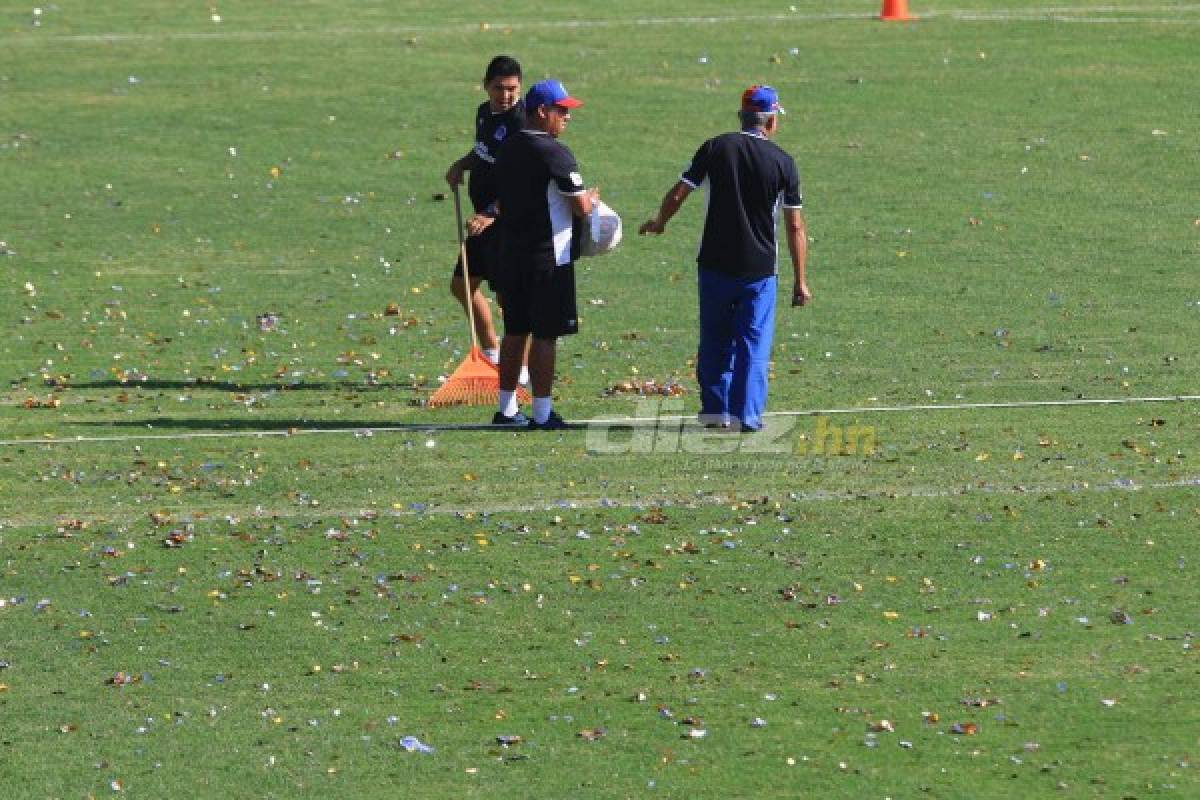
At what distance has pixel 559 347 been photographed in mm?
15156

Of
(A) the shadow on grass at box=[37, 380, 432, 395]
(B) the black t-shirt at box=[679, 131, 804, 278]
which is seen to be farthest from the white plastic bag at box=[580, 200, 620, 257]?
(A) the shadow on grass at box=[37, 380, 432, 395]

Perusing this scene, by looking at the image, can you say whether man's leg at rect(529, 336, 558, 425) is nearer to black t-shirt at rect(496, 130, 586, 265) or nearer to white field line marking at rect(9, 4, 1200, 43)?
black t-shirt at rect(496, 130, 586, 265)

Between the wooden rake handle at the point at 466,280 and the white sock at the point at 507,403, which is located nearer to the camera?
the white sock at the point at 507,403

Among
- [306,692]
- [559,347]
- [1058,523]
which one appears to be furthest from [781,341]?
[306,692]

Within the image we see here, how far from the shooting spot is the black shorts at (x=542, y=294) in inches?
497

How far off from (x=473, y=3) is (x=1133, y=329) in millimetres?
15115

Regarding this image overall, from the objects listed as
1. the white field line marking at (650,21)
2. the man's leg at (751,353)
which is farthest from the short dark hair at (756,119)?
the white field line marking at (650,21)

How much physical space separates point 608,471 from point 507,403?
1285 mm

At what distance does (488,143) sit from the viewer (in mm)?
13438

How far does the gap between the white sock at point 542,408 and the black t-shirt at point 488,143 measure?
129 cm

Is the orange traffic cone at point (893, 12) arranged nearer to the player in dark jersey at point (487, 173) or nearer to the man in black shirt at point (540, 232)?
the player in dark jersey at point (487, 173)

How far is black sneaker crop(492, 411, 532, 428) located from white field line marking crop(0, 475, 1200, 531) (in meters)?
1.72

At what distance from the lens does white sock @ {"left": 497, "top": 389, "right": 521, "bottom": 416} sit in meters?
13.0

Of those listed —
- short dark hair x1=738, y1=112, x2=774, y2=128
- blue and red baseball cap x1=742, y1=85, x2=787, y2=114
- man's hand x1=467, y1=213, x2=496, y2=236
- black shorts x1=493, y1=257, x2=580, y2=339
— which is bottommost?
black shorts x1=493, y1=257, x2=580, y2=339
